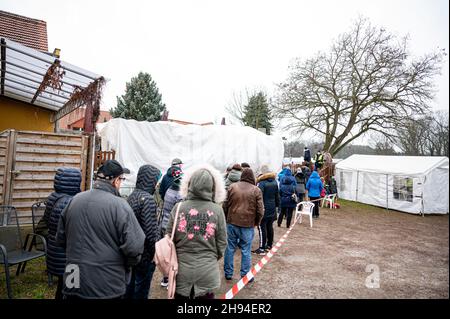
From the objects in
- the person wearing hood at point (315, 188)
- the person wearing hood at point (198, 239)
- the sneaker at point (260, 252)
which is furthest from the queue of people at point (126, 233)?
the person wearing hood at point (315, 188)

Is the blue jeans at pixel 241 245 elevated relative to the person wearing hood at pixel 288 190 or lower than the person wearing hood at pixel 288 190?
lower

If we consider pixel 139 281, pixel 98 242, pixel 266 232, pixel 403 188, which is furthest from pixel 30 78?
pixel 403 188

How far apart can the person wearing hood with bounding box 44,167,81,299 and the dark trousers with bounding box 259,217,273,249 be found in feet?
12.2

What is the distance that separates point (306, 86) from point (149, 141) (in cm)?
1260

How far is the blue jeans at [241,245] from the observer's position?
13.7ft

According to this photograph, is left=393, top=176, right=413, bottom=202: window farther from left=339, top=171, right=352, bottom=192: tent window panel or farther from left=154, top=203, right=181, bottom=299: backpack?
left=154, top=203, right=181, bottom=299: backpack

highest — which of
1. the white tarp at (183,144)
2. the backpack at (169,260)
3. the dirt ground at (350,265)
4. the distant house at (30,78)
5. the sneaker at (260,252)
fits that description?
the distant house at (30,78)

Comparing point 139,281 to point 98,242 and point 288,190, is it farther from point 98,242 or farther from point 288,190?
point 288,190

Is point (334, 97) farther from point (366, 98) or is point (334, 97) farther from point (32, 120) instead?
point (32, 120)

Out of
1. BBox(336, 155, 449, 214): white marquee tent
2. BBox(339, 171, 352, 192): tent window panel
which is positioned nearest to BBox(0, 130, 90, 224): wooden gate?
BBox(336, 155, 449, 214): white marquee tent

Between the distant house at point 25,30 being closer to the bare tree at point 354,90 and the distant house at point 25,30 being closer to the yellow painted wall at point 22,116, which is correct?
the yellow painted wall at point 22,116

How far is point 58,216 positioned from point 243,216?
2444 millimetres

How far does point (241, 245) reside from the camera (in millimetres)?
4234

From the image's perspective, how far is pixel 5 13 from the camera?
10172 mm
